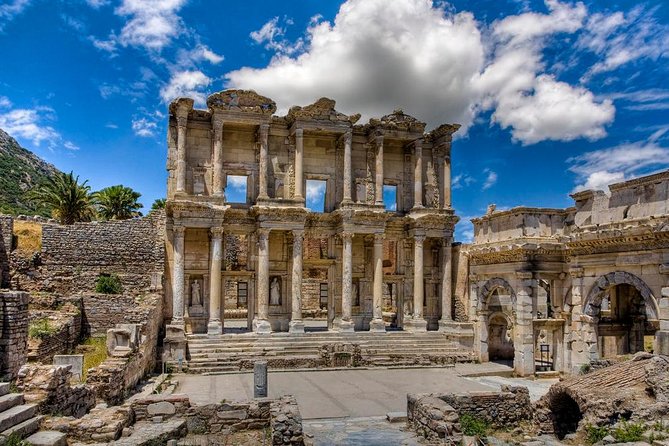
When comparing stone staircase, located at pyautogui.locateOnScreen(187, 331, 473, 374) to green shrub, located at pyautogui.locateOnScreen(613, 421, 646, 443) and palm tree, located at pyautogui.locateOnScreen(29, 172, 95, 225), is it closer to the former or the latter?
green shrub, located at pyautogui.locateOnScreen(613, 421, 646, 443)

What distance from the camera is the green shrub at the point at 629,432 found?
1032 cm

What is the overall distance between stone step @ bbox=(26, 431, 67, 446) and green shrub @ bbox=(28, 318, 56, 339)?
10221 mm

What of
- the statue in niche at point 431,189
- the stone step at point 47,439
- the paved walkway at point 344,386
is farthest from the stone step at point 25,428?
the statue in niche at point 431,189

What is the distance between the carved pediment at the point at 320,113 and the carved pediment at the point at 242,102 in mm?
1111

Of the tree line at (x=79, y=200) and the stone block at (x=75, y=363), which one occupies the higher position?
the tree line at (x=79, y=200)

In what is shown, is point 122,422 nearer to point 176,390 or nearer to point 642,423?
point 176,390

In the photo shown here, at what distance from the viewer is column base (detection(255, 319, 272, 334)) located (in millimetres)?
24859

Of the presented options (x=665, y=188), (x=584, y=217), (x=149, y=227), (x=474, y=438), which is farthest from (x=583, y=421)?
(x=149, y=227)

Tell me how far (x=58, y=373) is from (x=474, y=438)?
9175 mm

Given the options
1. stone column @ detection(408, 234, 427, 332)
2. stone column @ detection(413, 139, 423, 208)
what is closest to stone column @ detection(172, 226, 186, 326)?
stone column @ detection(408, 234, 427, 332)

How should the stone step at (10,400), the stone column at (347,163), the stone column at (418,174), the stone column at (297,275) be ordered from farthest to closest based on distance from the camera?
the stone column at (418,174), the stone column at (347,163), the stone column at (297,275), the stone step at (10,400)

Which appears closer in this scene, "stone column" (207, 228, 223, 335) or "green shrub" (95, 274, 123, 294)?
"stone column" (207, 228, 223, 335)

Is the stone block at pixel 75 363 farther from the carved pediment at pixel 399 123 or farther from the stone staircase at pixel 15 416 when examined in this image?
the carved pediment at pixel 399 123

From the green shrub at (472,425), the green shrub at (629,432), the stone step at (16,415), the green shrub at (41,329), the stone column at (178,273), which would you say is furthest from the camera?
the stone column at (178,273)
